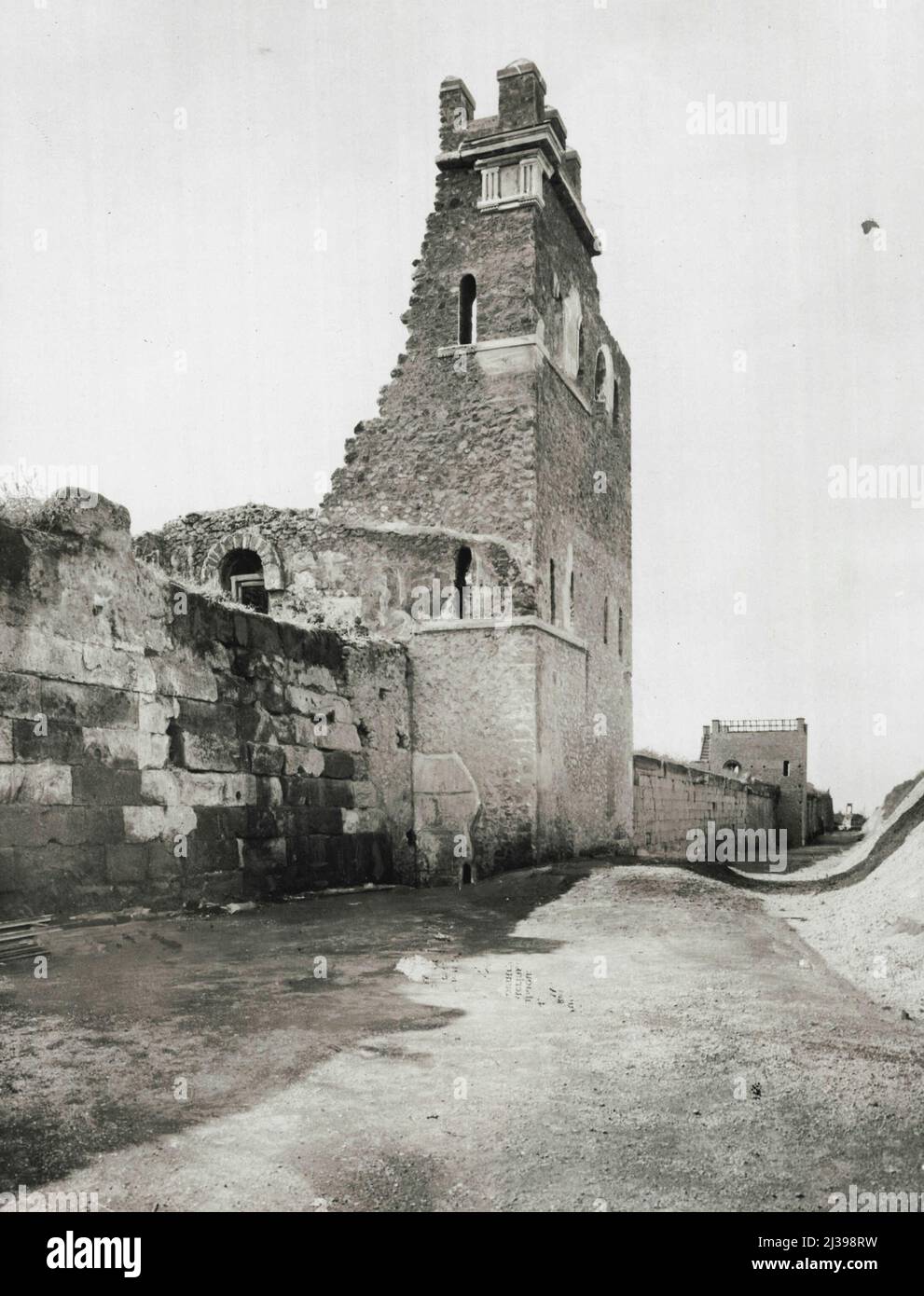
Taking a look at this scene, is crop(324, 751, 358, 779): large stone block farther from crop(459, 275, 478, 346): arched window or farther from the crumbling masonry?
crop(459, 275, 478, 346): arched window

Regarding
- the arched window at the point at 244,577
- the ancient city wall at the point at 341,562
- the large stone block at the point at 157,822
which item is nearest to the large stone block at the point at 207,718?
the large stone block at the point at 157,822

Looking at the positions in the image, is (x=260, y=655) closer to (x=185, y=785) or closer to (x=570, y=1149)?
(x=185, y=785)

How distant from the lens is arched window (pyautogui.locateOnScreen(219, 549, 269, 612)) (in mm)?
13586

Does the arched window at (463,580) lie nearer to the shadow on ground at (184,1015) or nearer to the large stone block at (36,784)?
the shadow on ground at (184,1015)

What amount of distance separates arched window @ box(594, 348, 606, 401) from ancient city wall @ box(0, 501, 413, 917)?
6929mm

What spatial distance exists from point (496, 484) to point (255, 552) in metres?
3.38

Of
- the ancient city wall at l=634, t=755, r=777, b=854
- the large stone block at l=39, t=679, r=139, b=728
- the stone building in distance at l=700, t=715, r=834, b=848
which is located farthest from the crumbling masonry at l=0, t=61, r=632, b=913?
the stone building in distance at l=700, t=715, r=834, b=848

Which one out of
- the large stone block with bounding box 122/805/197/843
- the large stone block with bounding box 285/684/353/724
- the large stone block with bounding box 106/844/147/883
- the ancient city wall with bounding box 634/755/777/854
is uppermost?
the large stone block with bounding box 285/684/353/724

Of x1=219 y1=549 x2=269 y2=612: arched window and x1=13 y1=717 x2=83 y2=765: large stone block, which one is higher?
x1=219 y1=549 x2=269 y2=612: arched window

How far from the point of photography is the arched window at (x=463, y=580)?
39.8 ft

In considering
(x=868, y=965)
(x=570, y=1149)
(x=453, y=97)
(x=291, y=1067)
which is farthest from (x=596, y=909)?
(x=453, y=97)

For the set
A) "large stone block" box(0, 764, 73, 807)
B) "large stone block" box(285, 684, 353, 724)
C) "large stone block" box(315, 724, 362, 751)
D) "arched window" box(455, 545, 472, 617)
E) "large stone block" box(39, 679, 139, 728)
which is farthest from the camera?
"arched window" box(455, 545, 472, 617)

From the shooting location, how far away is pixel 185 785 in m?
7.79

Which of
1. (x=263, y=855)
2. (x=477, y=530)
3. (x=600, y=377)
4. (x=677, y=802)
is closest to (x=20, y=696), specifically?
(x=263, y=855)
